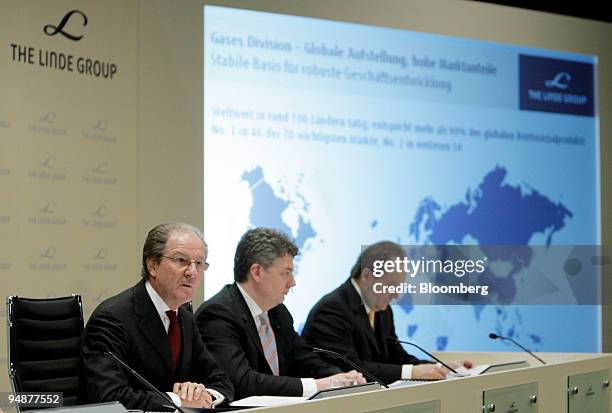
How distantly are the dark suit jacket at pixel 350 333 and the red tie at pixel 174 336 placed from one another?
123cm

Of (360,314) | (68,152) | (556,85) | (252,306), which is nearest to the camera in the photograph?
(252,306)

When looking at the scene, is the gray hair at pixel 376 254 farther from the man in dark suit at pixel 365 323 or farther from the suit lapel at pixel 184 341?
the suit lapel at pixel 184 341

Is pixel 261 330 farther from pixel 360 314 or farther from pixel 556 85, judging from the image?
pixel 556 85

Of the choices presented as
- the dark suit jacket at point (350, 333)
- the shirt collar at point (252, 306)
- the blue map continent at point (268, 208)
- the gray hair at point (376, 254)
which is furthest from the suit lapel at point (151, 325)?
the blue map continent at point (268, 208)

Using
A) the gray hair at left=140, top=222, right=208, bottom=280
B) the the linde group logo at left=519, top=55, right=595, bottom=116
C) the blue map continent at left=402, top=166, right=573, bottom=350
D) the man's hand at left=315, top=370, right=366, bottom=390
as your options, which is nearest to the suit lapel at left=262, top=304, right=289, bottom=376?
the man's hand at left=315, top=370, right=366, bottom=390

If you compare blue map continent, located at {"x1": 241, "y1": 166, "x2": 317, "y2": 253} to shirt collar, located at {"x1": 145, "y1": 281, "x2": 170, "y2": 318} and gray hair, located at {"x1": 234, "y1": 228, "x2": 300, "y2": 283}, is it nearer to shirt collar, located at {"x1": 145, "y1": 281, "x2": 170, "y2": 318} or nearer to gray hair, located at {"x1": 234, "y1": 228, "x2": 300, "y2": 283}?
gray hair, located at {"x1": 234, "y1": 228, "x2": 300, "y2": 283}

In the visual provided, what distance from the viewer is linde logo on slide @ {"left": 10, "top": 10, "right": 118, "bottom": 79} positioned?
5.35 meters

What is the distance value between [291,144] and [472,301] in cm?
185

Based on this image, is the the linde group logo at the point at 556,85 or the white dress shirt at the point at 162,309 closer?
the white dress shirt at the point at 162,309

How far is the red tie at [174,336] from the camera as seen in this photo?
3.66 metres

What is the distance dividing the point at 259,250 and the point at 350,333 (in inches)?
31.0

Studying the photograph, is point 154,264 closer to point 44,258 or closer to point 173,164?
point 44,258

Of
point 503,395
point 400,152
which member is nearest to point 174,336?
point 503,395

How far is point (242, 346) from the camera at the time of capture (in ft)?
13.6
